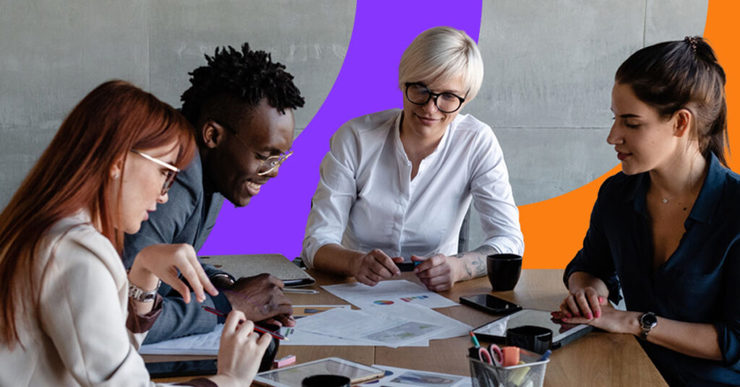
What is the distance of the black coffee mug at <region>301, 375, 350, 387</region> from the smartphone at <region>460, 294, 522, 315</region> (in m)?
0.75

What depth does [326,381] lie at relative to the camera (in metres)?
1.17

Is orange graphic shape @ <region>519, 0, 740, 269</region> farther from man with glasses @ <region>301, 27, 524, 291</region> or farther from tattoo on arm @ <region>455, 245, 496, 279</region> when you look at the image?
tattoo on arm @ <region>455, 245, 496, 279</region>

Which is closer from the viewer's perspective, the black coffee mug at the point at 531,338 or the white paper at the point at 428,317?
the black coffee mug at the point at 531,338

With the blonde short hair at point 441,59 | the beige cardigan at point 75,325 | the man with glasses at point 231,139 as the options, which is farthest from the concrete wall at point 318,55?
the beige cardigan at point 75,325

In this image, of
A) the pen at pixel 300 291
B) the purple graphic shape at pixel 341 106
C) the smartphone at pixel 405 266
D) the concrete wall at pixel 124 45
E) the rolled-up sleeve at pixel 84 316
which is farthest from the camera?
the purple graphic shape at pixel 341 106

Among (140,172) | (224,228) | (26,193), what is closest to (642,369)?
(140,172)

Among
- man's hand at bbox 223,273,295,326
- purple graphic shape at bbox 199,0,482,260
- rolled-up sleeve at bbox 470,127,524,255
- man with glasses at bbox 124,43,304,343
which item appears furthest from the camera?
purple graphic shape at bbox 199,0,482,260

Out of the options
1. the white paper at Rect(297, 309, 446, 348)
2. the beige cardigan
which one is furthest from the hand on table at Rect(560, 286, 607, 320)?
the beige cardigan

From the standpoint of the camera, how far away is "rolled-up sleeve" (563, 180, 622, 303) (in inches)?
84.3

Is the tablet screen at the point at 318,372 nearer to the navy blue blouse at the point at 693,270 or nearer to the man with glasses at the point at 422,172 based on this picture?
the navy blue blouse at the point at 693,270

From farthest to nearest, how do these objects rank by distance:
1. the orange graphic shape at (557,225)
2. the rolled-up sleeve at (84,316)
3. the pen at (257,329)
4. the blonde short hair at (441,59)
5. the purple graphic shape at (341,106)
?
1. the orange graphic shape at (557,225)
2. the purple graphic shape at (341,106)
3. the blonde short hair at (441,59)
4. the pen at (257,329)
5. the rolled-up sleeve at (84,316)

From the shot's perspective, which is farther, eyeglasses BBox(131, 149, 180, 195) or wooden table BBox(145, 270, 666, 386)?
wooden table BBox(145, 270, 666, 386)

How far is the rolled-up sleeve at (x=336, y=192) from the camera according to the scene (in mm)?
2539

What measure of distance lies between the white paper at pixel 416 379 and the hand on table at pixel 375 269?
0.65 meters
